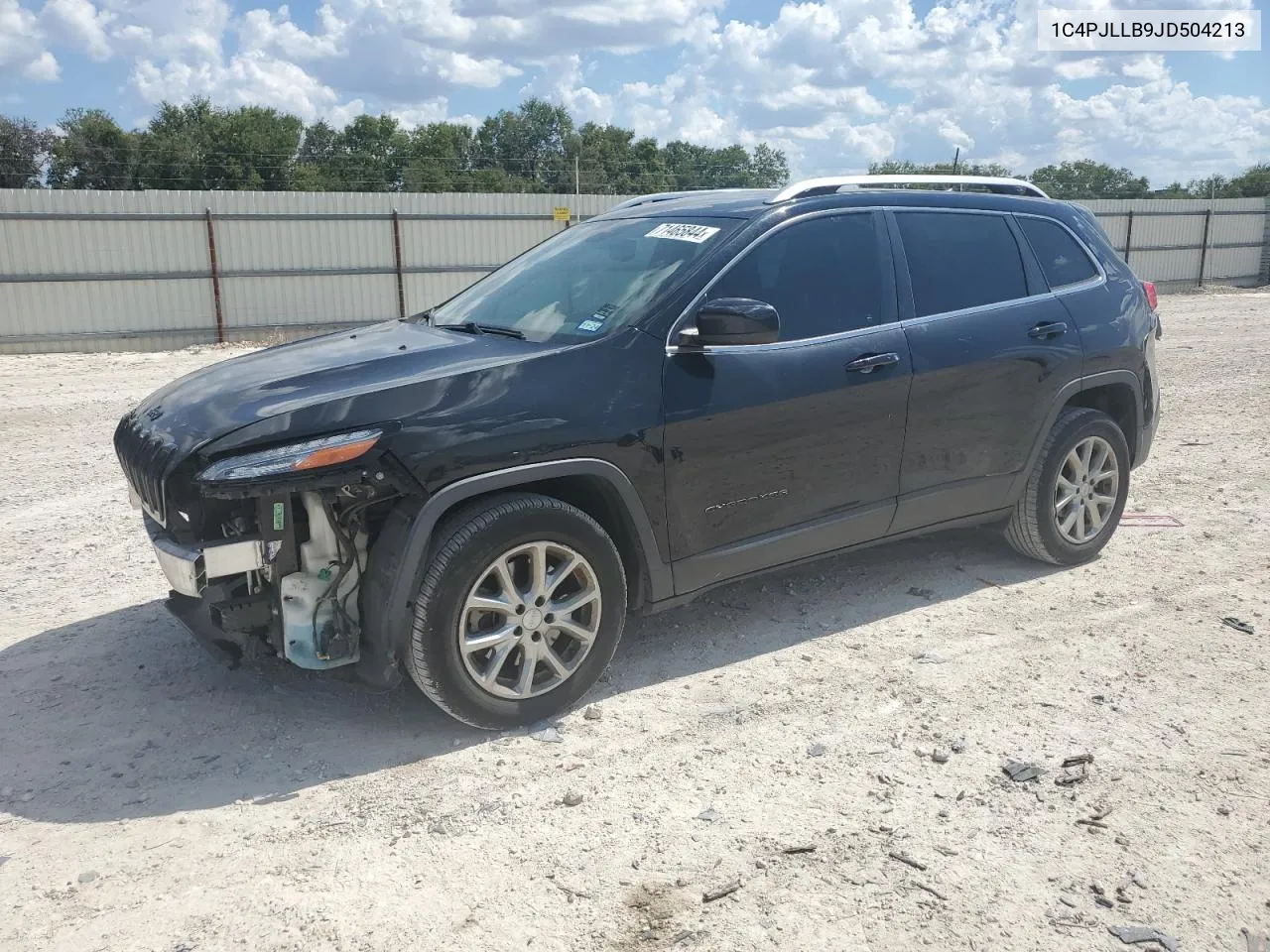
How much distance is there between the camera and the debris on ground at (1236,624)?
4.75 m

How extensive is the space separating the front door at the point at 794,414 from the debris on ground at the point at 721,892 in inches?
55.2

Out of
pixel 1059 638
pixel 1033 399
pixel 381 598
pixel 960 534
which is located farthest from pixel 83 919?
pixel 960 534

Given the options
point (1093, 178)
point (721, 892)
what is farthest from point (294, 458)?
point (1093, 178)

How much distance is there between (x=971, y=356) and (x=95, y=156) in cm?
5382

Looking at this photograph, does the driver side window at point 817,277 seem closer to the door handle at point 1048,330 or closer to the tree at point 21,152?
the door handle at point 1048,330

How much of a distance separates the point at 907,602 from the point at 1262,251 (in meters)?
31.0

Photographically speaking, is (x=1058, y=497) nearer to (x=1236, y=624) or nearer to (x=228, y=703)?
(x=1236, y=624)

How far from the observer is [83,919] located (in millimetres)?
2840

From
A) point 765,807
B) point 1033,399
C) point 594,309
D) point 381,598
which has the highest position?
point 594,309

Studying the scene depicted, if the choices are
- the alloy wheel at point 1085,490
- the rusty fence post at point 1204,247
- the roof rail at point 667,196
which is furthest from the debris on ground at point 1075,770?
the rusty fence post at point 1204,247

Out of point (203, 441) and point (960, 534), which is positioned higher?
point (203, 441)

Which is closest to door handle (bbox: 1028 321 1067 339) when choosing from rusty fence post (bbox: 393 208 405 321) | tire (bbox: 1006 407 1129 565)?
tire (bbox: 1006 407 1129 565)

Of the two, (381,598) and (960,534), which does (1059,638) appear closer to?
(960,534)

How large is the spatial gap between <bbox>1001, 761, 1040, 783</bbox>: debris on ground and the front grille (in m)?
2.93
